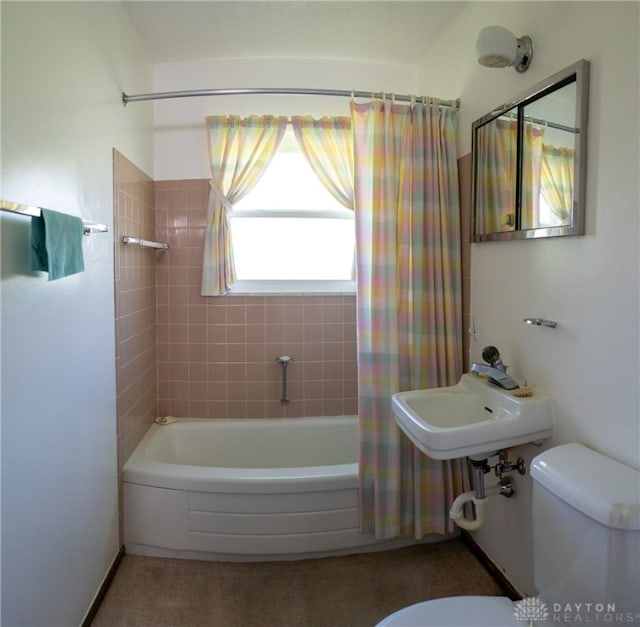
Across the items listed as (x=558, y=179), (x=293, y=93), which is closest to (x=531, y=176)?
(x=558, y=179)

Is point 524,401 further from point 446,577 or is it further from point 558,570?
point 446,577

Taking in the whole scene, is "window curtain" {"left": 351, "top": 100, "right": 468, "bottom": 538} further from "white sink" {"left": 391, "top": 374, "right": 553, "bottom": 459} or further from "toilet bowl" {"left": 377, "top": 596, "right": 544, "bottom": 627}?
"toilet bowl" {"left": 377, "top": 596, "right": 544, "bottom": 627}

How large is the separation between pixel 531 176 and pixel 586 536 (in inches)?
48.3

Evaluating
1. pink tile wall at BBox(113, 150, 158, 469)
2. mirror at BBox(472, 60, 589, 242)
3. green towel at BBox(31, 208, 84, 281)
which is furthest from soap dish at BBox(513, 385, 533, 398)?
pink tile wall at BBox(113, 150, 158, 469)

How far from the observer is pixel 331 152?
2.47 m

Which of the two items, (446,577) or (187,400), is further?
(187,400)

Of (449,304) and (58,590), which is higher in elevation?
(449,304)

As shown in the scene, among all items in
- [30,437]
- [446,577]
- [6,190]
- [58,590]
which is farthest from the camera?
[446,577]

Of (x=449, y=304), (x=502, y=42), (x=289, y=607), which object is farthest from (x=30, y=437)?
(x=502, y=42)

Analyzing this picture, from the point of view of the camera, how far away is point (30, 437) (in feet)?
Answer: 4.10

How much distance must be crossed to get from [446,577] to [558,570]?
90cm

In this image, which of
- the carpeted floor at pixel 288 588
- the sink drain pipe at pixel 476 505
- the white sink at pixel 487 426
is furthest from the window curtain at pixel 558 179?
the carpeted floor at pixel 288 588

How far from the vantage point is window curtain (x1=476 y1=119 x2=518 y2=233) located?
66.4 inches

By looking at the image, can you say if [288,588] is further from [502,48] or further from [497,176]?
[502,48]
